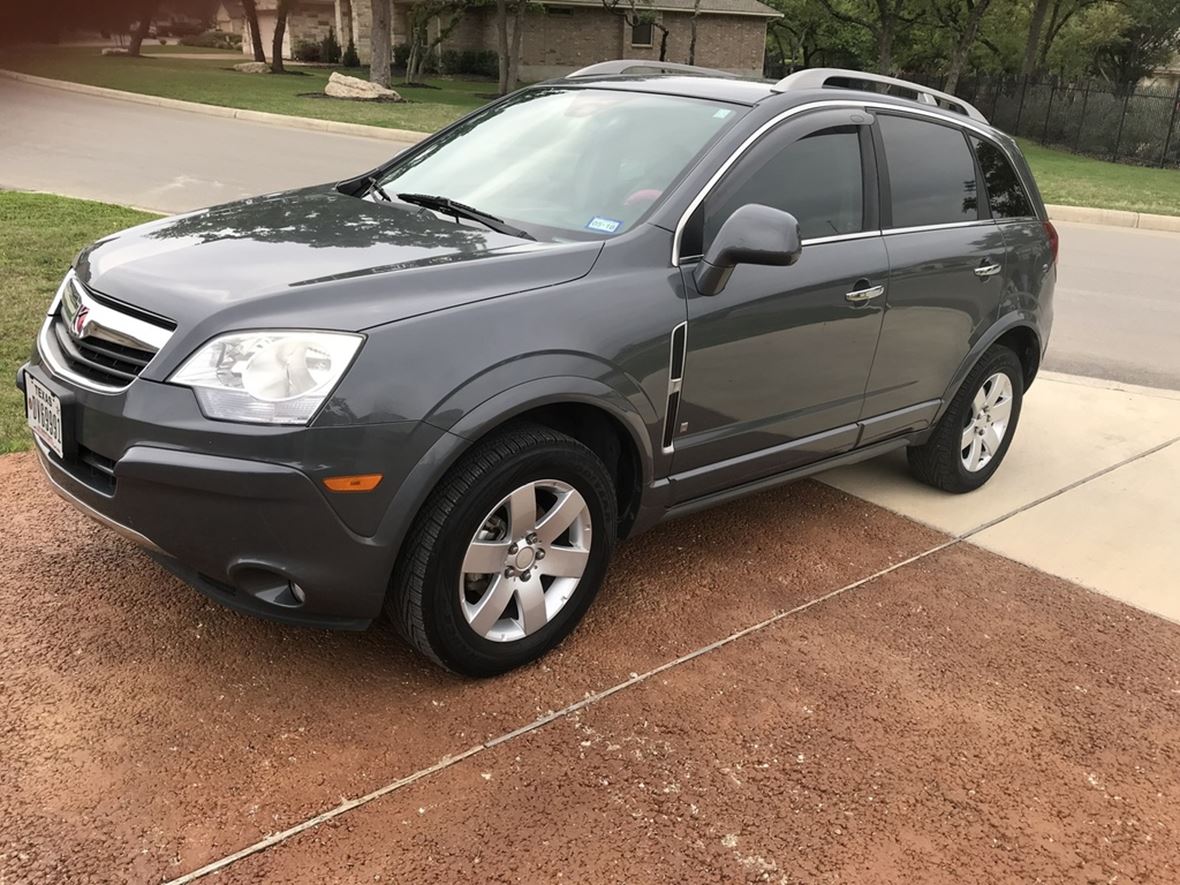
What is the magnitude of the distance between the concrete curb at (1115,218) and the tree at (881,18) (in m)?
18.9

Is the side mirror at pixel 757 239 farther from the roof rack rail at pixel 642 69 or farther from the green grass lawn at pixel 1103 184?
the green grass lawn at pixel 1103 184

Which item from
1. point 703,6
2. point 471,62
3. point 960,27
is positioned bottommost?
point 471,62

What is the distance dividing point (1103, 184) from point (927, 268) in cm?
1803

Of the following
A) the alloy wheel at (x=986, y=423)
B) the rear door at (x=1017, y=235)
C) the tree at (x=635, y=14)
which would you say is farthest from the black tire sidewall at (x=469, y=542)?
the tree at (x=635, y=14)

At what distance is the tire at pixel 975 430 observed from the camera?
4773 mm

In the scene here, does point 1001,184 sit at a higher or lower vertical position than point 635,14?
lower

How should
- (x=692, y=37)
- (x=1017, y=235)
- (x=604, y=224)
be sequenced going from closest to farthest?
(x=604, y=224) → (x=1017, y=235) → (x=692, y=37)

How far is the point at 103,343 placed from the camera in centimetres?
291

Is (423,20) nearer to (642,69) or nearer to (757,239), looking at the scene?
(642,69)

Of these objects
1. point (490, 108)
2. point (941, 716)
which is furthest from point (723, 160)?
point (941, 716)

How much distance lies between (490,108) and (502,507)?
2211mm

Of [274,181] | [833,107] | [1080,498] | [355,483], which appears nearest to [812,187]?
[833,107]

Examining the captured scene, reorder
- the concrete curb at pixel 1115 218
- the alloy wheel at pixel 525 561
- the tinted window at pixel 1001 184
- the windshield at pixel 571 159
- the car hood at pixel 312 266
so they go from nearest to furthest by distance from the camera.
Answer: the car hood at pixel 312 266 → the alloy wheel at pixel 525 561 → the windshield at pixel 571 159 → the tinted window at pixel 1001 184 → the concrete curb at pixel 1115 218

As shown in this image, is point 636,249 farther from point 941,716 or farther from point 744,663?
point 941,716
